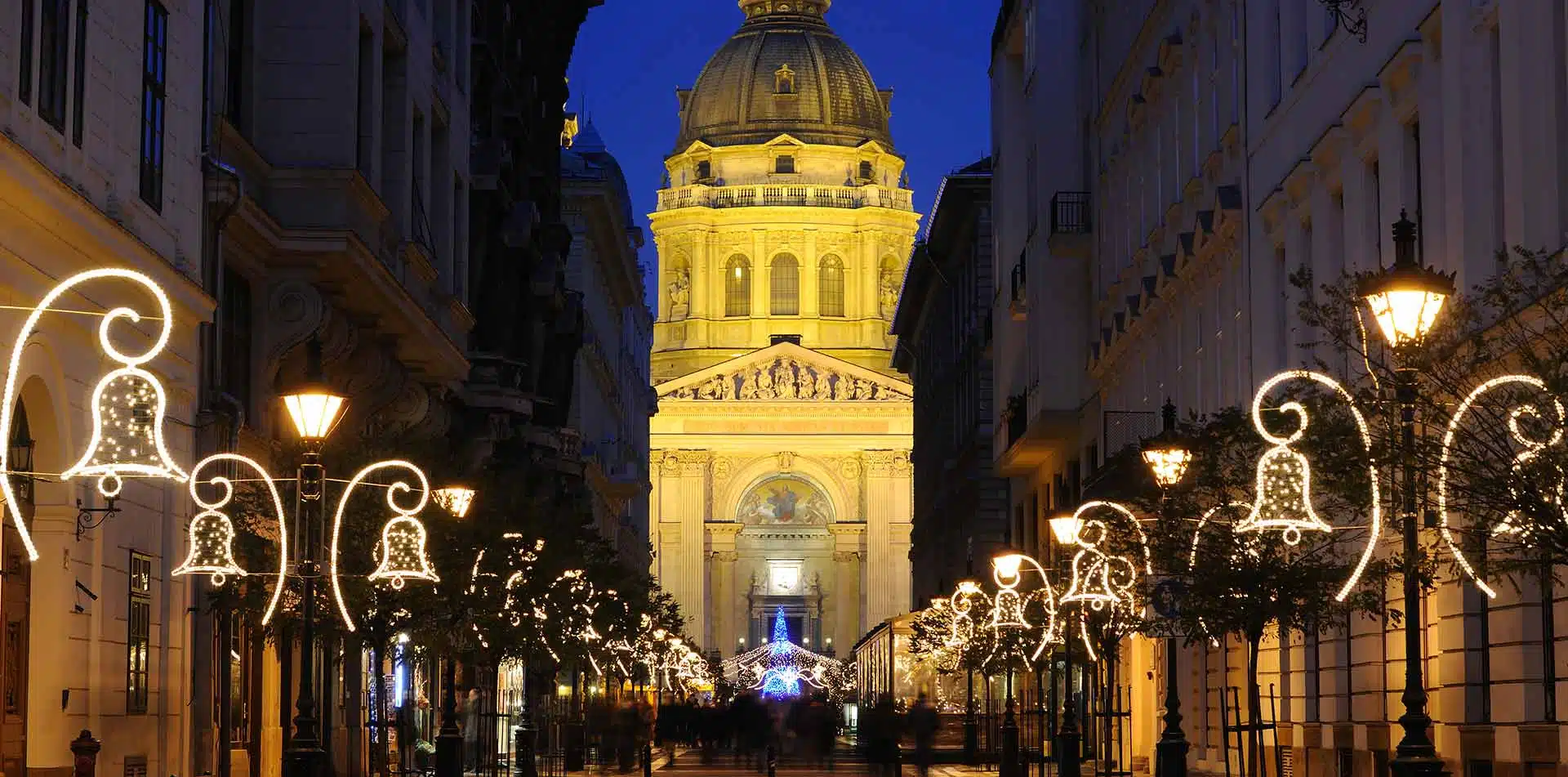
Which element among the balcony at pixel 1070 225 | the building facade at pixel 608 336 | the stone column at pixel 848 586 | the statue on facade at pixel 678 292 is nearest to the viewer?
the balcony at pixel 1070 225

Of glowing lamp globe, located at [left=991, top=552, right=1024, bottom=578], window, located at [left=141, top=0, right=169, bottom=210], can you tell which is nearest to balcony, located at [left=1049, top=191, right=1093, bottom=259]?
glowing lamp globe, located at [left=991, top=552, right=1024, bottom=578]

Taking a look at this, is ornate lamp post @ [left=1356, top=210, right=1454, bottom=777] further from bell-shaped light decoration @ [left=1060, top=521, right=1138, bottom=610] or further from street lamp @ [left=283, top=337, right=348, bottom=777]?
bell-shaped light decoration @ [left=1060, top=521, right=1138, bottom=610]

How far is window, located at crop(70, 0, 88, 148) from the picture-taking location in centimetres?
2291

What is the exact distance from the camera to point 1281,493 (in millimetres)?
21328

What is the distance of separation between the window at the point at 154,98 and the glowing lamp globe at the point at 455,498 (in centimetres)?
695

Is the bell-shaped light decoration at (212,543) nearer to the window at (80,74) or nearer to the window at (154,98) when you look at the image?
the window at (154,98)

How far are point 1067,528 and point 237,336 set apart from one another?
10212 millimetres

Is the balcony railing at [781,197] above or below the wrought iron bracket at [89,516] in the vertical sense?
above

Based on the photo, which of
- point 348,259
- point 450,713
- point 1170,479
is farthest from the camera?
point 450,713

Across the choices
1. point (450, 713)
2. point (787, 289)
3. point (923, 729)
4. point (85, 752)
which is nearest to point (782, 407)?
point (787, 289)

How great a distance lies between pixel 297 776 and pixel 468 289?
28.7 metres

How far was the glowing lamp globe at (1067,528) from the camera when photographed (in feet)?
112

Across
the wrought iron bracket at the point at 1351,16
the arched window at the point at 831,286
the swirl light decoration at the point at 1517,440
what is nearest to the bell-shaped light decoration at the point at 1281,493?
the swirl light decoration at the point at 1517,440

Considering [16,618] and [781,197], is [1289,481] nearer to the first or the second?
[16,618]
